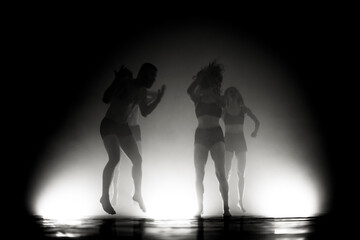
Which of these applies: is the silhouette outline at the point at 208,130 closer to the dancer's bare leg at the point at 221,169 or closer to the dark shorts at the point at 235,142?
the dancer's bare leg at the point at 221,169

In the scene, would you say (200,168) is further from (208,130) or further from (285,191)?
(285,191)

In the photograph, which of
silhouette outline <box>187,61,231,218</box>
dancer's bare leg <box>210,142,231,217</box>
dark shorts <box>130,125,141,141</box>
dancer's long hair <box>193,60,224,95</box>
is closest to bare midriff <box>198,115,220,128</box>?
silhouette outline <box>187,61,231,218</box>

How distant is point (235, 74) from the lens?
7.64 meters

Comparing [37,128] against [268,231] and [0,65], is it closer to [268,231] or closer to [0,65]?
[0,65]

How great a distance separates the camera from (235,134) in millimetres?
6590

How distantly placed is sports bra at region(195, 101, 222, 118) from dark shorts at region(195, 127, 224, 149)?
0.70 feet

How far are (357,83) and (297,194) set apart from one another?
2.27m

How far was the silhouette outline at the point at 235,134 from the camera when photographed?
6.56m

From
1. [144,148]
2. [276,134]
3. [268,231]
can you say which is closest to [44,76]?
[144,148]

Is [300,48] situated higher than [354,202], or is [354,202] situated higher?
[300,48]

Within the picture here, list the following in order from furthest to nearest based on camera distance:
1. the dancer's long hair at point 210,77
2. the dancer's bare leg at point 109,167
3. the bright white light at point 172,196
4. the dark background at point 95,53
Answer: the dark background at point 95,53 < the bright white light at point 172,196 < the dancer's long hair at point 210,77 < the dancer's bare leg at point 109,167

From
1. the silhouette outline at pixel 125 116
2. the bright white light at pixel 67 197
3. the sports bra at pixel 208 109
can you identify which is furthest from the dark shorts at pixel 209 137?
the bright white light at pixel 67 197

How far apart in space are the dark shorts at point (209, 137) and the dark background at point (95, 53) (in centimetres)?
254

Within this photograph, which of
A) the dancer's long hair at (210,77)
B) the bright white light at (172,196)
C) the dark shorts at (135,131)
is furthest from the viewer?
the bright white light at (172,196)
